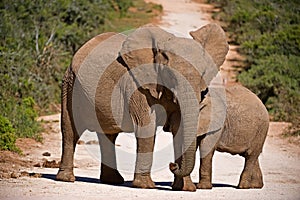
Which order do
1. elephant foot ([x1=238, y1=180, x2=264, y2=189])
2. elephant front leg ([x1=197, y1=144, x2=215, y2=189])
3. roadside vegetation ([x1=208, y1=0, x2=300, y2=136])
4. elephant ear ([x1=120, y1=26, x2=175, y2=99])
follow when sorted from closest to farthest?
elephant ear ([x1=120, y1=26, x2=175, y2=99])
elephant front leg ([x1=197, y1=144, x2=215, y2=189])
elephant foot ([x1=238, y1=180, x2=264, y2=189])
roadside vegetation ([x1=208, y1=0, x2=300, y2=136])

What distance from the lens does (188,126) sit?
8727mm

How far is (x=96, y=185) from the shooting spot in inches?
397

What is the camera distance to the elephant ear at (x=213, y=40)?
30.9ft

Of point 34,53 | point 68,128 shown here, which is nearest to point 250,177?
point 68,128

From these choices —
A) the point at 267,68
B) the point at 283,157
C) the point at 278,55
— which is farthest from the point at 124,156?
the point at 278,55

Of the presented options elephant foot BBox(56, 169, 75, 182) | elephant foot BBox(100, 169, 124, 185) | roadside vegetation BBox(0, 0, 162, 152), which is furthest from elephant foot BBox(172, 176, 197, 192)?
roadside vegetation BBox(0, 0, 162, 152)

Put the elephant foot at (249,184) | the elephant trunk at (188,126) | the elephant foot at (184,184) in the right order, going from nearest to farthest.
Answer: the elephant trunk at (188,126) → the elephant foot at (184,184) → the elephant foot at (249,184)

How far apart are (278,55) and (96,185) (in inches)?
724

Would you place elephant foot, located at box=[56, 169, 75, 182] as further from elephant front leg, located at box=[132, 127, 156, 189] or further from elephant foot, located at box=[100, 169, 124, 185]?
elephant front leg, located at box=[132, 127, 156, 189]

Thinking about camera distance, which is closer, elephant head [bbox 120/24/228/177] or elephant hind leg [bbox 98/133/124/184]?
elephant head [bbox 120/24/228/177]

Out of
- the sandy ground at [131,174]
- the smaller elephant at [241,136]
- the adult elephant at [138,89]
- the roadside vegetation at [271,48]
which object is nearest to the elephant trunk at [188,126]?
the adult elephant at [138,89]

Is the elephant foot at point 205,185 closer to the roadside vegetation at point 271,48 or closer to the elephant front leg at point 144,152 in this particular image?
the elephant front leg at point 144,152

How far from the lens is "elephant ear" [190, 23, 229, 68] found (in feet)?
30.9

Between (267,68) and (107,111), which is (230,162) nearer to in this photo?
(107,111)
